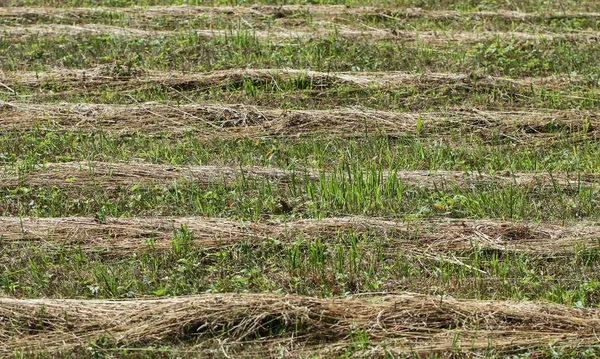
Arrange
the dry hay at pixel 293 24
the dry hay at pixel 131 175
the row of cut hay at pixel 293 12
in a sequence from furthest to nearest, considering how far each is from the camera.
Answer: the row of cut hay at pixel 293 12 → the dry hay at pixel 293 24 → the dry hay at pixel 131 175

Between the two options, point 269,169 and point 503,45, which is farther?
point 503,45

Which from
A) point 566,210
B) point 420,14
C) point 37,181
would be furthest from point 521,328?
point 420,14

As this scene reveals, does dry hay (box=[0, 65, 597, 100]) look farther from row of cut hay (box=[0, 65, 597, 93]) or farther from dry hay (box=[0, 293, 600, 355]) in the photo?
dry hay (box=[0, 293, 600, 355])

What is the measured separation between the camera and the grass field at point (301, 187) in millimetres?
4660

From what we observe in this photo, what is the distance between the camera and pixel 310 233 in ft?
18.7

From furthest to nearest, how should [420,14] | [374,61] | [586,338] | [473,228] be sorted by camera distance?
[420,14] < [374,61] < [473,228] < [586,338]

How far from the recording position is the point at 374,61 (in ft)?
30.5

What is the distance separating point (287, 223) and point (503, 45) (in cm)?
447

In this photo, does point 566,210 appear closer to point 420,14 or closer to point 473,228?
point 473,228

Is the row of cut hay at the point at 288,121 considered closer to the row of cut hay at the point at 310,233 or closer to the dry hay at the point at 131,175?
the dry hay at the point at 131,175

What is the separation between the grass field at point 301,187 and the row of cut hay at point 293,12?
3.2 inches

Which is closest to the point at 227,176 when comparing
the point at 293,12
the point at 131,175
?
the point at 131,175

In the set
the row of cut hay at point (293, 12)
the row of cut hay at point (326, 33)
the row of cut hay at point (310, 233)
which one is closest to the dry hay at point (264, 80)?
the row of cut hay at point (326, 33)

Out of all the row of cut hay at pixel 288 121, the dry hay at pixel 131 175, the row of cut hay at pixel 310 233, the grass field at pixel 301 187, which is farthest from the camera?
the row of cut hay at pixel 288 121
